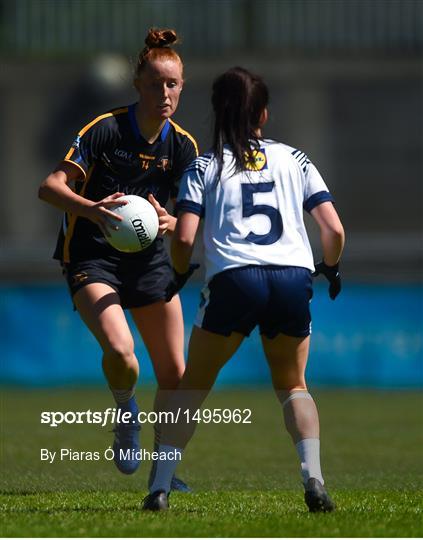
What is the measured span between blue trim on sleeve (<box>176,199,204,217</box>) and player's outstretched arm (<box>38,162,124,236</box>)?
73 cm

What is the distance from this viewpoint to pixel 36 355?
618 inches

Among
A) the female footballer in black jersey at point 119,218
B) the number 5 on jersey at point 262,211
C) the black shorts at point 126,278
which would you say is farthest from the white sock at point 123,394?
the number 5 on jersey at point 262,211

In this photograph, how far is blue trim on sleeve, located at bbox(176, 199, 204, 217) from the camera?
5.77 metres

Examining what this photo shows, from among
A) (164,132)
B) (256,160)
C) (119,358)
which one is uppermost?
(256,160)

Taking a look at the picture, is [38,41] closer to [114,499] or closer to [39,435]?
[39,435]

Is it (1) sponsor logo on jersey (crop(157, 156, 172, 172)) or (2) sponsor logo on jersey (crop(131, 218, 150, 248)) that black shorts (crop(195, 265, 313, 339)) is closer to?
(2) sponsor logo on jersey (crop(131, 218, 150, 248))

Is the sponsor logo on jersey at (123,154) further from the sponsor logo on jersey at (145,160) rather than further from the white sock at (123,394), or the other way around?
the white sock at (123,394)

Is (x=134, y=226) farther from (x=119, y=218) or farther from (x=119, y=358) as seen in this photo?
(x=119, y=358)

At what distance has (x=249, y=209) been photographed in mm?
5773

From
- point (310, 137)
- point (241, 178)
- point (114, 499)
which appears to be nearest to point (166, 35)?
point (241, 178)

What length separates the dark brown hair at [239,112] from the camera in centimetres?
582

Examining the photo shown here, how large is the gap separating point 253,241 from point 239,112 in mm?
587

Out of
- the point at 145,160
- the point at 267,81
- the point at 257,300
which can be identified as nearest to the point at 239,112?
the point at 257,300

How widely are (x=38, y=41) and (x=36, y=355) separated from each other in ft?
23.8
